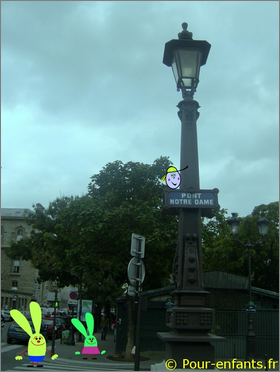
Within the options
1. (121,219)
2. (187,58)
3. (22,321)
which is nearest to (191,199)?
(187,58)

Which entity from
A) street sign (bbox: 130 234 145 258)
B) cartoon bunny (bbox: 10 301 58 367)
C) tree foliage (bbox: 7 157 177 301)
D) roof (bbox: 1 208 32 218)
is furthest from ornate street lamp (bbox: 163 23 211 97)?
roof (bbox: 1 208 32 218)

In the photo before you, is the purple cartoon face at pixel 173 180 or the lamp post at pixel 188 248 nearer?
the lamp post at pixel 188 248

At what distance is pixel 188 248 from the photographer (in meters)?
6.15

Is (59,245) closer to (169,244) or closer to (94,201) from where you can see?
(94,201)

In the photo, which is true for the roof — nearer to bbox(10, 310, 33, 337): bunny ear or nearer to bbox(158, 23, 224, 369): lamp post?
bbox(10, 310, 33, 337): bunny ear

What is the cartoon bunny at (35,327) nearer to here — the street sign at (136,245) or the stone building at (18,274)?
the street sign at (136,245)

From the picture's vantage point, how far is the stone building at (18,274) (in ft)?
215

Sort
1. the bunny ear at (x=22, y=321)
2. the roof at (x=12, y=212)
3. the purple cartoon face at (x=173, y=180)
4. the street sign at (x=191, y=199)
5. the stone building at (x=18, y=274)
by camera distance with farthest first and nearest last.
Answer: the roof at (x=12, y=212)
the stone building at (x=18, y=274)
the bunny ear at (x=22, y=321)
the purple cartoon face at (x=173, y=180)
the street sign at (x=191, y=199)

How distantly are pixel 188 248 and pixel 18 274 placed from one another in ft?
Answer: 220

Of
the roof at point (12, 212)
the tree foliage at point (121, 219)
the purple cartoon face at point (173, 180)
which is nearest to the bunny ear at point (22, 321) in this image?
the purple cartoon face at point (173, 180)

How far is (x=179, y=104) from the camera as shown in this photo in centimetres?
694

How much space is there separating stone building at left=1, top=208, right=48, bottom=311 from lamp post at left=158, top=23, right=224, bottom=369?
60865mm

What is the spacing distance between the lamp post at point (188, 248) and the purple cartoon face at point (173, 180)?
75 millimetres

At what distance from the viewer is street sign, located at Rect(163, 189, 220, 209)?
624cm
